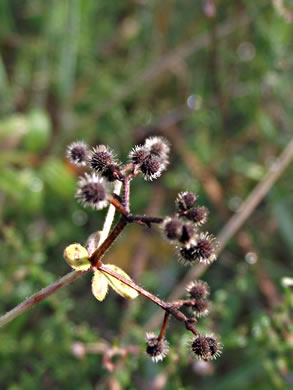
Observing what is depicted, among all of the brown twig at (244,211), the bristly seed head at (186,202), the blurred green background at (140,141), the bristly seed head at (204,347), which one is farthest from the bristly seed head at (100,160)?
the brown twig at (244,211)

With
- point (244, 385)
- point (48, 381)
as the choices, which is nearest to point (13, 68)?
point (48, 381)

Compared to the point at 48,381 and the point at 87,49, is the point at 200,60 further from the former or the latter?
the point at 48,381

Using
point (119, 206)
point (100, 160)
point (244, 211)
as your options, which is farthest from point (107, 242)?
point (244, 211)

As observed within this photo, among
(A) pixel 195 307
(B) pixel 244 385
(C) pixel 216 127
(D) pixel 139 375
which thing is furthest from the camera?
(C) pixel 216 127

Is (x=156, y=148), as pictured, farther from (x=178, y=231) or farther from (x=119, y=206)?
(x=178, y=231)

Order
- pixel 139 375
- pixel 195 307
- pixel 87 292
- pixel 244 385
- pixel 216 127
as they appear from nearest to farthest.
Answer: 1. pixel 195 307
2. pixel 244 385
3. pixel 139 375
4. pixel 87 292
5. pixel 216 127

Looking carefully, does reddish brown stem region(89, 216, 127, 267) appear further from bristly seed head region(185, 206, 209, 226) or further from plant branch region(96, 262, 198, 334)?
bristly seed head region(185, 206, 209, 226)

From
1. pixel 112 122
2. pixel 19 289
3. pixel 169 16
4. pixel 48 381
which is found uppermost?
pixel 169 16

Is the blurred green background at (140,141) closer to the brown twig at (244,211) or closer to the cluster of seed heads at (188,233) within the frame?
the brown twig at (244,211)
